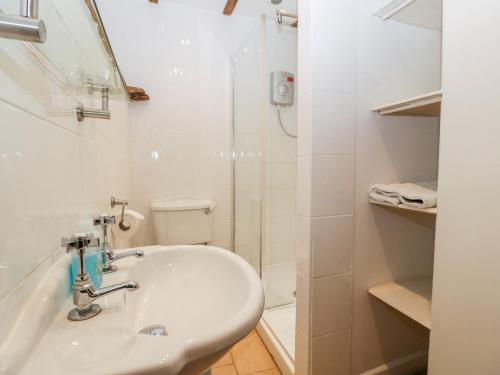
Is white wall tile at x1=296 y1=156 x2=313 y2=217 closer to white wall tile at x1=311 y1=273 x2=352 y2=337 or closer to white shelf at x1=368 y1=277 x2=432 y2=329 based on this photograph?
white wall tile at x1=311 y1=273 x2=352 y2=337

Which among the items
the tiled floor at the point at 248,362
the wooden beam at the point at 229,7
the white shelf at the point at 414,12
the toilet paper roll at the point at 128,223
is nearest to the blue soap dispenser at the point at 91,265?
the toilet paper roll at the point at 128,223

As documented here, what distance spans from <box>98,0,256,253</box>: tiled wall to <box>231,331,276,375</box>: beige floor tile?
728mm

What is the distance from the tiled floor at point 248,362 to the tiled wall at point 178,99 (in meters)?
0.75

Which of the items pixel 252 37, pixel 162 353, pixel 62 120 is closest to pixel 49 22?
pixel 62 120

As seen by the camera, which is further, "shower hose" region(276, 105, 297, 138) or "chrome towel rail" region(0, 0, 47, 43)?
"shower hose" region(276, 105, 297, 138)

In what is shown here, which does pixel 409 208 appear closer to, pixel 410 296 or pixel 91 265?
pixel 410 296

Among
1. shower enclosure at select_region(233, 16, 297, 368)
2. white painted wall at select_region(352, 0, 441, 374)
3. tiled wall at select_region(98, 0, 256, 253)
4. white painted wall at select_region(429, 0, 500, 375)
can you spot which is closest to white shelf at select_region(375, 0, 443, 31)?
white painted wall at select_region(352, 0, 441, 374)

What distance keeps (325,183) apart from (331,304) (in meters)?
0.48

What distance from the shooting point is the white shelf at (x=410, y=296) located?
90 centimetres

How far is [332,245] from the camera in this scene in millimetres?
970

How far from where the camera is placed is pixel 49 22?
561 millimetres

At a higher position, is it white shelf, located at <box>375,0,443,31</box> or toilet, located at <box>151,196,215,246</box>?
white shelf, located at <box>375,0,443,31</box>

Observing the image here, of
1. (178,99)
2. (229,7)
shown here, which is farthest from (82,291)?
(229,7)

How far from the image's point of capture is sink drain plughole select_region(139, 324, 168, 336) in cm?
59
